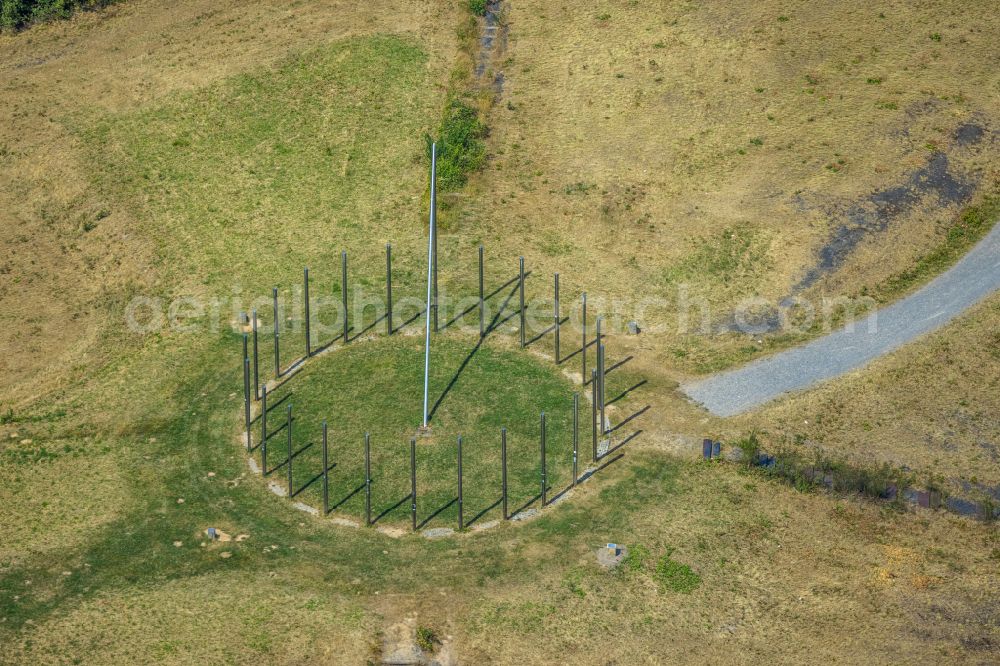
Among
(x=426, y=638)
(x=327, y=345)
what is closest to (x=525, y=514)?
(x=426, y=638)

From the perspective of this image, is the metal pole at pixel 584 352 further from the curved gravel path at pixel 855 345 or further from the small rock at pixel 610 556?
the small rock at pixel 610 556

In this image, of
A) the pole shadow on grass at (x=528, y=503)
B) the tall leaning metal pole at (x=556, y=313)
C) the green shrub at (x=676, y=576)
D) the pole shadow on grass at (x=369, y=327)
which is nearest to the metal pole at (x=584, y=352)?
the tall leaning metal pole at (x=556, y=313)

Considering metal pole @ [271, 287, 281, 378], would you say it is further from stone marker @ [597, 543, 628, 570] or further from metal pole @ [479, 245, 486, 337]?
stone marker @ [597, 543, 628, 570]

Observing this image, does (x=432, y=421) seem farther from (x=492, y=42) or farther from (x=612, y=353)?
(x=492, y=42)

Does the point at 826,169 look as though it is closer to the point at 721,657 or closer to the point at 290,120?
the point at 290,120

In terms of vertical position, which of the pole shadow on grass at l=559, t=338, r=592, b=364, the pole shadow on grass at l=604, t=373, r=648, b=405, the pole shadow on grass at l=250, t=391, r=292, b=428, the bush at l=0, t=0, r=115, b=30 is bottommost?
the pole shadow on grass at l=250, t=391, r=292, b=428

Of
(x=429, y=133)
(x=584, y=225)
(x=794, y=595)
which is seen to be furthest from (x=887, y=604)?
(x=429, y=133)
